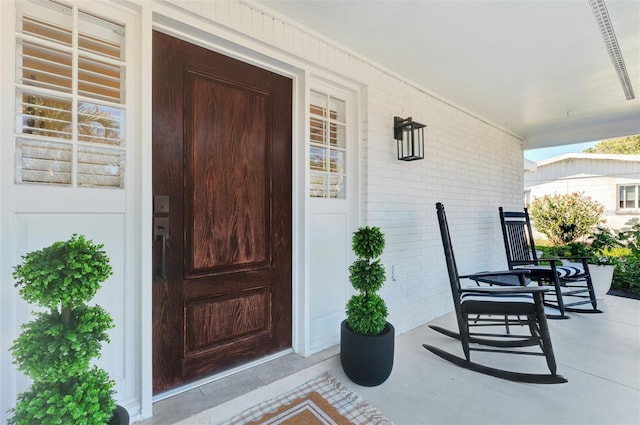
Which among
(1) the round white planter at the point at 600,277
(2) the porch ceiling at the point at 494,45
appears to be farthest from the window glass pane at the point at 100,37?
(1) the round white planter at the point at 600,277

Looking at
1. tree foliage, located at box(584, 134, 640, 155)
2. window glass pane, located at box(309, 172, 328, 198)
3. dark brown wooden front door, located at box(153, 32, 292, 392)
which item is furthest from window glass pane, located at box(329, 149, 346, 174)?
tree foliage, located at box(584, 134, 640, 155)

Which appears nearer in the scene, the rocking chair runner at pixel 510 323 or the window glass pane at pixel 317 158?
the rocking chair runner at pixel 510 323

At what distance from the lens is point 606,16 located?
6.19 ft

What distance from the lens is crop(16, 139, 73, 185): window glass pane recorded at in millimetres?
1250

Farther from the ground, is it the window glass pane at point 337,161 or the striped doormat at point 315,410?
the window glass pane at point 337,161

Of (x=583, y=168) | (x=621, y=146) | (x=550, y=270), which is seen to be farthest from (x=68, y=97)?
(x=621, y=146)

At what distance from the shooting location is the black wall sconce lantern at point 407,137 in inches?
101

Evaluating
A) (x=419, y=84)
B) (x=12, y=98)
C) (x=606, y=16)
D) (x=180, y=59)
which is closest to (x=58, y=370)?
(x=12, y=98)

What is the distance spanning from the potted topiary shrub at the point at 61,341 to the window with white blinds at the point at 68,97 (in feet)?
2.09

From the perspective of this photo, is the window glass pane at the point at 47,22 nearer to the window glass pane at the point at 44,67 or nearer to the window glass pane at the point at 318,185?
the window glass pane at the point at 44,67

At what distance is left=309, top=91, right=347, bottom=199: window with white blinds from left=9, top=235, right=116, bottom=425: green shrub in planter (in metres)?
1.53

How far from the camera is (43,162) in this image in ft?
4.25

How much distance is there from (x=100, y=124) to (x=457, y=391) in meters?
2.64

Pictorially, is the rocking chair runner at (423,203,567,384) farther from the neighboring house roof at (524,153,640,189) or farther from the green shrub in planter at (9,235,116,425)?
the neighboring house roof at (524,153,640,189)
